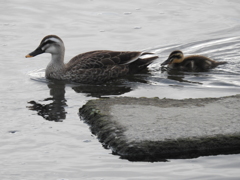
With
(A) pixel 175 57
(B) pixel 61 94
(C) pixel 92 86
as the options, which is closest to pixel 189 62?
(A) pixel 175 57

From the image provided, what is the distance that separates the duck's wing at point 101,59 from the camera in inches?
397

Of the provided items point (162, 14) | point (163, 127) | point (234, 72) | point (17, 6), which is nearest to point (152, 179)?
point (163, 127)

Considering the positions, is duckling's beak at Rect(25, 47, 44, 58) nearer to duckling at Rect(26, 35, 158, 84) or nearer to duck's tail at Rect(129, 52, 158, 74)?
duckling at Rect(26, 35, 158, 84)

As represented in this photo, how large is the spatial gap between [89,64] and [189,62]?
1911 millimetres

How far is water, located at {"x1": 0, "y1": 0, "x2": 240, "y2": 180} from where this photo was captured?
592 cm

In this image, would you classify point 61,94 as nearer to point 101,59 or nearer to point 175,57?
point 101,59

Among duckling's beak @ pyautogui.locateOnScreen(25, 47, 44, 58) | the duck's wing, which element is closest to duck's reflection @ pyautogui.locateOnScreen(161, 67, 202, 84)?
the duck's wing

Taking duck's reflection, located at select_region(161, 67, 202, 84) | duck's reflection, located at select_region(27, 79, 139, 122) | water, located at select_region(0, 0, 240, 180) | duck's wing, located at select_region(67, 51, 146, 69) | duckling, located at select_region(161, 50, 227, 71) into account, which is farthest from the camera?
duckling, located at select_region(161, 50, 227, 71)

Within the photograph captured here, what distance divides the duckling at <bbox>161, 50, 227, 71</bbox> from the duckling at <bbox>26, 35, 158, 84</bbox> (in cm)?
54

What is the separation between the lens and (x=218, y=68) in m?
10.5

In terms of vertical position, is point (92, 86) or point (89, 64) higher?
point (89, 64)

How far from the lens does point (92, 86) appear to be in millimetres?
9680

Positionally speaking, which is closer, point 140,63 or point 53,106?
point 53,106

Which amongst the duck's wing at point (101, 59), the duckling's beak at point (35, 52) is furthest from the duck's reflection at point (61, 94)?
the duckling's beak at point (35, 52)
